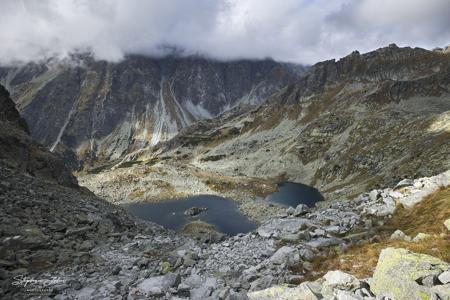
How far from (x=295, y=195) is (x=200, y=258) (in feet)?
281

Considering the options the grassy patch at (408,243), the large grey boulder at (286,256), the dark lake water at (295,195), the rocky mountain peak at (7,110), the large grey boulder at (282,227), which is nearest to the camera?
the grassy patch at (408,243)

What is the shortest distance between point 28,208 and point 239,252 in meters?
16.9

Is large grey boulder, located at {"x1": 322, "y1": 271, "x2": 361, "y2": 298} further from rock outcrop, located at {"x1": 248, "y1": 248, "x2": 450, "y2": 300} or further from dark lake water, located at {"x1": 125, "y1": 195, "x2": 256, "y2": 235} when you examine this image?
dark lake water, located at {"x1": 125, "y1": 195, "x2": 256, "y2": 235}

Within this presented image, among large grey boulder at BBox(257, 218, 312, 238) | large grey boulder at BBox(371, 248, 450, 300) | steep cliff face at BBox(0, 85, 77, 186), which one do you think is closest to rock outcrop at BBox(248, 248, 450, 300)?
large grey boulder at BBox(371, 248, 450, 300)

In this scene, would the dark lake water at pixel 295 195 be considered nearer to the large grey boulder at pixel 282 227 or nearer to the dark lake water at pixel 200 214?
the dark lake water at pixel 200 214

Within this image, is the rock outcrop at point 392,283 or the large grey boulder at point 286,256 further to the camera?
the large grey boulder at point 286,256

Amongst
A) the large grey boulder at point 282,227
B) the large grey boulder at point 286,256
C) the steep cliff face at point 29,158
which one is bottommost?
the large grey boulder at point 286,256

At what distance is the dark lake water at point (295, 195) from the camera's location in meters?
98.0

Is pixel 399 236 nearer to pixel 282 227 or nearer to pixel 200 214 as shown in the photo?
pixel 282 227

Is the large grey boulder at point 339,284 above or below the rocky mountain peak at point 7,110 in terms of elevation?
below

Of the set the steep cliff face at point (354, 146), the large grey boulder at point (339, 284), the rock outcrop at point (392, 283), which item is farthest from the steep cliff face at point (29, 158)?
the steep cliff face at point (354, 146)

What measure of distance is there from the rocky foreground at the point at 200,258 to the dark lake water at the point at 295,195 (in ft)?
217

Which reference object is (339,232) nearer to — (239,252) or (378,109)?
(239,252)

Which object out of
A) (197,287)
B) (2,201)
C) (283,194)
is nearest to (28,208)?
(2,201)
